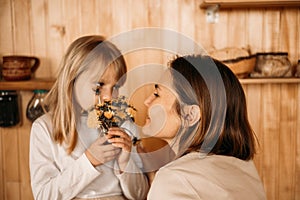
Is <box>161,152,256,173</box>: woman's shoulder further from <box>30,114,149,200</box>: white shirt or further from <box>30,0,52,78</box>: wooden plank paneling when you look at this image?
<box>30,0,52,78</box>: wooden plank paneling

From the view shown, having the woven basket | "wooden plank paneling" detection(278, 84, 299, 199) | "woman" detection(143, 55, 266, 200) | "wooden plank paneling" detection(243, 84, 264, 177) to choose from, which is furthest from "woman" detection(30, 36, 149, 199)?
"wooden plank paneling" detection(278, 84, 299, 199)

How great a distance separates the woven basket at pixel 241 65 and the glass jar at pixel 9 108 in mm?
945

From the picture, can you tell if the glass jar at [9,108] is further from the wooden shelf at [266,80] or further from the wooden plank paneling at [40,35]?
the wooden shelf at [266,80]

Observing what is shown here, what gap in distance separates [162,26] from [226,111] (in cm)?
91

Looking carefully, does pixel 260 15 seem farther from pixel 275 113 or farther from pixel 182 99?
pixel 182 99

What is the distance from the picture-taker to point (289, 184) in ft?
6.15

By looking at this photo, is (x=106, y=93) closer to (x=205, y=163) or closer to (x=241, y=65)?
(x=205, y=163)

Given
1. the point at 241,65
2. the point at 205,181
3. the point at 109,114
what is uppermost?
the point at 241,65

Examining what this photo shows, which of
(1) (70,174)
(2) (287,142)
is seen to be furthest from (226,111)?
(2) (287,142)

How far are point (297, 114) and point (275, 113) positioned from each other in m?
0.10

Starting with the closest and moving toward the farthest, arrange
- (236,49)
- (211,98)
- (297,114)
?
(211,98)
(236,49)
(297,114)

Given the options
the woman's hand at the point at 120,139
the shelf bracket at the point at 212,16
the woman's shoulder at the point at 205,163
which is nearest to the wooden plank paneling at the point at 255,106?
the shelf bracket at the point at 212,16

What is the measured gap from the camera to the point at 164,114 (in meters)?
1.08

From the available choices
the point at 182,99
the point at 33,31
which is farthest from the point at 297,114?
the point at 33,31
